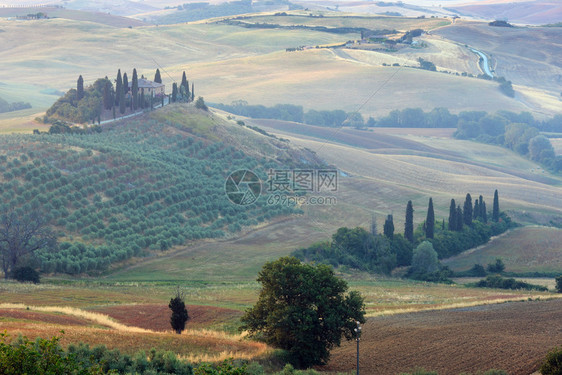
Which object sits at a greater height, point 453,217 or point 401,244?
point 453,217

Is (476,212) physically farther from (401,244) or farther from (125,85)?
→ (125,85)

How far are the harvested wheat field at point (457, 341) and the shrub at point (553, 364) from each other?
74.5 inches

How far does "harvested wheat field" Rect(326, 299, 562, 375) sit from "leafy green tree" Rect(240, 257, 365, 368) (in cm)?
120

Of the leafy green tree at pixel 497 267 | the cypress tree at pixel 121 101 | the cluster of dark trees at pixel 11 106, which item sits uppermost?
the cypress tree at pixel 121 101

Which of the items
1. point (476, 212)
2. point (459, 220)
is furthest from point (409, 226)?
point (476, 212)

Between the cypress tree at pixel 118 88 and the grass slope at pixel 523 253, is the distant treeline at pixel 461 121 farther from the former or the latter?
the grass slope at pixel 523 253

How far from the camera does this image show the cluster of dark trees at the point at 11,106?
12875 centimetres

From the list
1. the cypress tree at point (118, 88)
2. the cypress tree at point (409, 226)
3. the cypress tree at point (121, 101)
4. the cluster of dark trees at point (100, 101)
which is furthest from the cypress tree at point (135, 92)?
the cypress tree at point (409, 226)

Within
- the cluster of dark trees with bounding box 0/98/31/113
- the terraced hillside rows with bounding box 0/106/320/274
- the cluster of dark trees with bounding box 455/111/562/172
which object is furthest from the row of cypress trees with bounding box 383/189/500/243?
the cluster of dark trees with bounding box 0/98/31/113

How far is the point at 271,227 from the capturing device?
76375mm

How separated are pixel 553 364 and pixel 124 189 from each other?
54031mm

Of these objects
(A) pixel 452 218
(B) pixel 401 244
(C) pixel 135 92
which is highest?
(C) pixel 135 92

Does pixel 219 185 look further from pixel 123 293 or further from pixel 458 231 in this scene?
pixel 123 293

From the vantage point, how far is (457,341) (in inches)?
1299
